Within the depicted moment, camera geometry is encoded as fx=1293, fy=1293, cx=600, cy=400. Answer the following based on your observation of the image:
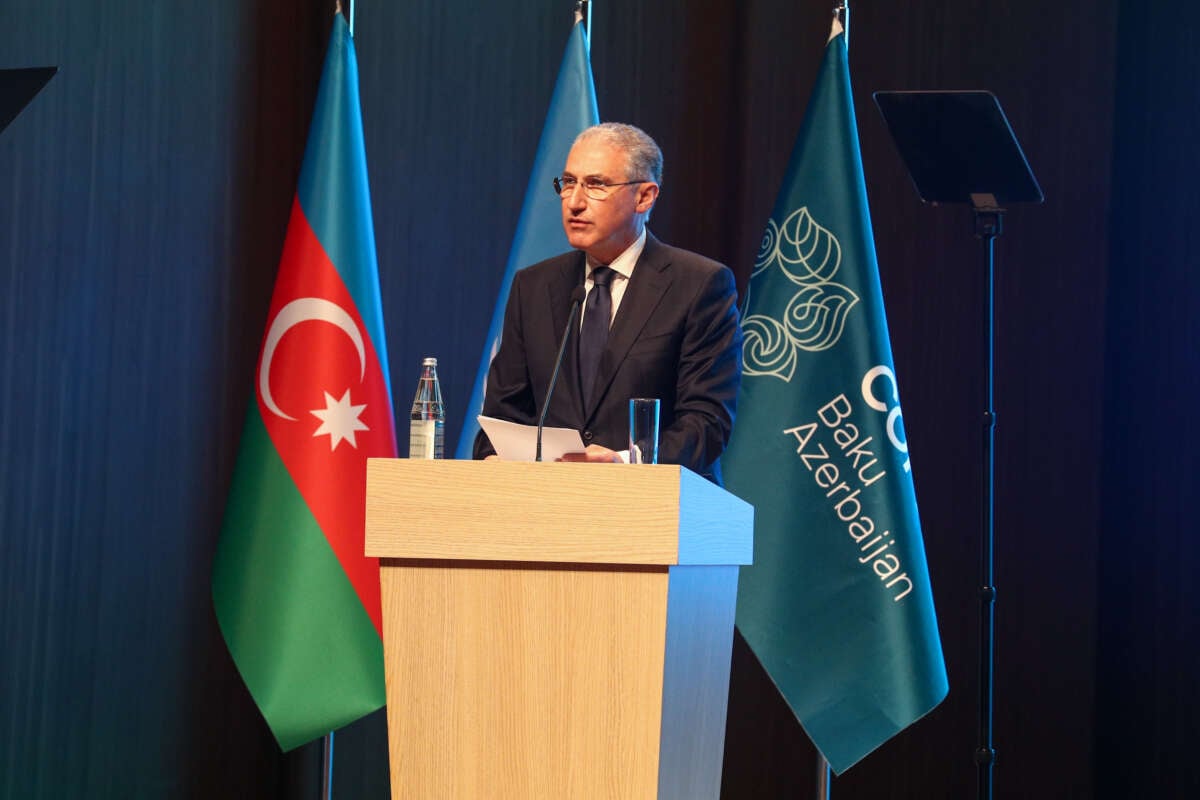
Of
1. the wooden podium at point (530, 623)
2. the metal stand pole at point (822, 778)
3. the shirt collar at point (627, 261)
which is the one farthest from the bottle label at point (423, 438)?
the metal stand pole at point (822, 778)

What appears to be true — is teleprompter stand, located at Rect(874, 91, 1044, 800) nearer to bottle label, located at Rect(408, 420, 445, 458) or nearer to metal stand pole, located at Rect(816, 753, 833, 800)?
metal stand pole, located at Rect(816, 753, 833, 800)

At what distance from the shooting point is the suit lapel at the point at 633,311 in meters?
2.61

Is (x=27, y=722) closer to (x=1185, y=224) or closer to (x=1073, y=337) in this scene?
(x=1073, y=337)

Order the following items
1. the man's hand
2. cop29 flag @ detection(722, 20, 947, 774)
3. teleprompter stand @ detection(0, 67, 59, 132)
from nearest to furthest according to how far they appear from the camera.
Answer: the man's hand → teleprompter stand @ detection(0, 67, 59, 132) → cop29 flag @ detection(722, 20, 947, 774)

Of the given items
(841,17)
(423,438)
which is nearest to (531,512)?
(423,438)

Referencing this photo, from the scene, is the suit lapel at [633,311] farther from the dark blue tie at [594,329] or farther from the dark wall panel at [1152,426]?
the dark wall panel at [1152,426]

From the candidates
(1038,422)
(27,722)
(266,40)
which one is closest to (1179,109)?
(1038,422)

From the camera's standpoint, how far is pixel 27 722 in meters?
3.08

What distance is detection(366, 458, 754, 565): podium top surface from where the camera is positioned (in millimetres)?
1639

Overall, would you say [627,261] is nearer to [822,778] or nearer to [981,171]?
[981,171]

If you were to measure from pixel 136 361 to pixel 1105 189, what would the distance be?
9.09ft

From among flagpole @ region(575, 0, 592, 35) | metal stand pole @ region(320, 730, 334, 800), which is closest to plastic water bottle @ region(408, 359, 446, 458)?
metal stand pole @ region(320, 730, 334, 800)

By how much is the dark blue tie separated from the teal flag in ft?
2.79

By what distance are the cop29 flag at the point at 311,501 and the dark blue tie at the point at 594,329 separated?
3.00 feet
